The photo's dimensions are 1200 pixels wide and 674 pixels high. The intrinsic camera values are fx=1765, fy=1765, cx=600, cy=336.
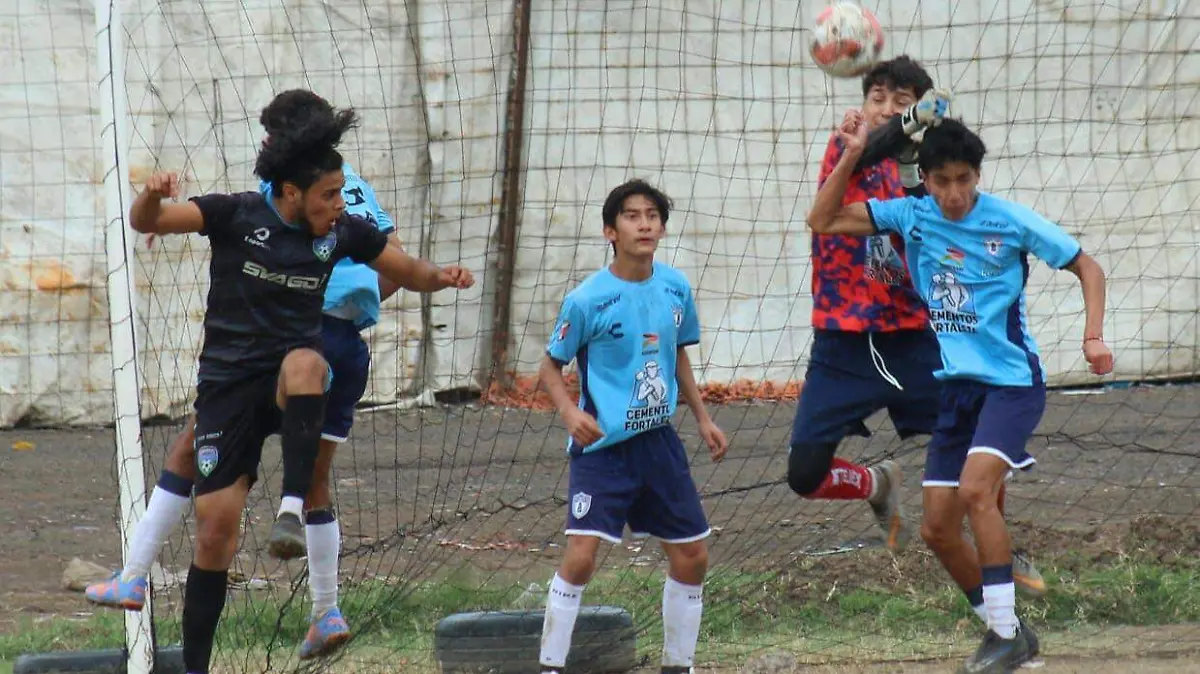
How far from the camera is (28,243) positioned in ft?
36.3

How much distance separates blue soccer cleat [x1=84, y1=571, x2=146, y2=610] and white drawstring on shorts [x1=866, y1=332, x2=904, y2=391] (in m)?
2.76

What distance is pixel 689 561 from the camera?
596 centimetres

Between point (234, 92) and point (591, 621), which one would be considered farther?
point (234, 92)

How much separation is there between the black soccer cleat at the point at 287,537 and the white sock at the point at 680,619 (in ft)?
4.43

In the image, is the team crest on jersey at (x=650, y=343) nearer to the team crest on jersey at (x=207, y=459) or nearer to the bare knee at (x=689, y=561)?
the bare knee at (x=689, y=561)

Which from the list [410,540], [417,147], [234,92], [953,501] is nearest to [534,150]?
[417,147]

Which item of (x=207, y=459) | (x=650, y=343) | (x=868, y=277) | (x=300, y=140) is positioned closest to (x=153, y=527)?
(x=207, y=459)

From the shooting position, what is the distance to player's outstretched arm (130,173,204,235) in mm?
5270

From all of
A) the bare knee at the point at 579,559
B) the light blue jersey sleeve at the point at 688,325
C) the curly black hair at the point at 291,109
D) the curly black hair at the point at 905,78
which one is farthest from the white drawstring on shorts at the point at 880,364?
the curly black hair at the point at 291,109

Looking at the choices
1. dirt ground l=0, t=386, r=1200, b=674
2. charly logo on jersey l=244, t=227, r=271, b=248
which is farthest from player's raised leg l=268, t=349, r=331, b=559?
dirt ground l=0, t=386, r=1200, b=674

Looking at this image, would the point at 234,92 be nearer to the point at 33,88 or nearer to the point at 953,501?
the point at 33,88

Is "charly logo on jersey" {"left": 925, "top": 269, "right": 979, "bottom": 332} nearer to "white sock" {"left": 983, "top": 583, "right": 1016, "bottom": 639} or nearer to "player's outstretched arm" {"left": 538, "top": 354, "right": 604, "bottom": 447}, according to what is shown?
"white sock" {"left": 983, "top": 583, "right": 1016, "bottom": 639}

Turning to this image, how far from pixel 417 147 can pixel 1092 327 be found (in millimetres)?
5962

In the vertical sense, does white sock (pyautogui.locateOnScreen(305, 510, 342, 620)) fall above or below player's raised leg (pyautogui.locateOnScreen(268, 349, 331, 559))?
below
